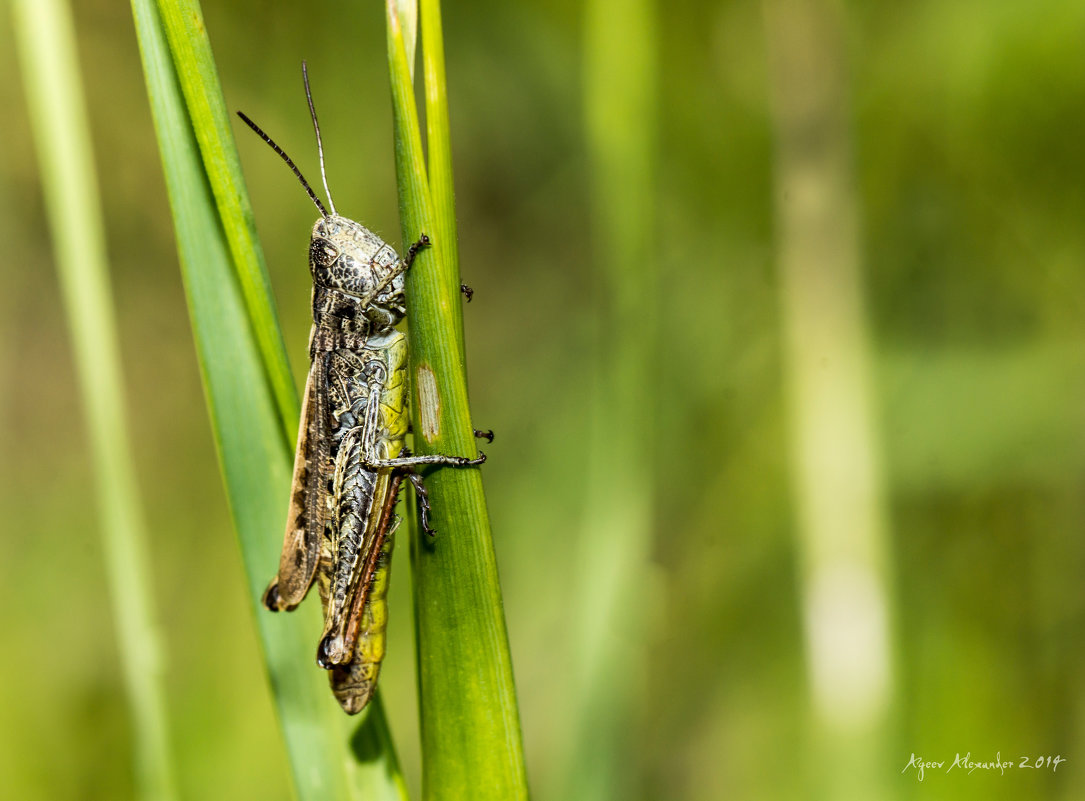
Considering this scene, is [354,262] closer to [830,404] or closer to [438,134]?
[438,134]

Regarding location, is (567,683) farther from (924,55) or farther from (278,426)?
(924,55)

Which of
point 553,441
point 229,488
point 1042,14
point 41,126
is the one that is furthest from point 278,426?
point 1042,14

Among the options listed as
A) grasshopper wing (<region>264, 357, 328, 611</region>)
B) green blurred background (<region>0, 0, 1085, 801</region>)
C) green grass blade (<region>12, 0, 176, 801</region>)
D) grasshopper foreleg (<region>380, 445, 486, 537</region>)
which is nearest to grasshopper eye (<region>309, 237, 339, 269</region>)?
grasshopper wing (<region>264, 357, 328, 611</region>)

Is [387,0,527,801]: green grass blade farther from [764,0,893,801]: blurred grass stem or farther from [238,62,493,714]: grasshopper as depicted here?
[764,0,893,801]: blurred grass stem

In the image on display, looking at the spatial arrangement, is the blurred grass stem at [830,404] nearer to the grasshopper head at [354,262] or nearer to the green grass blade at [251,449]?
the green grass blade at [251,449]

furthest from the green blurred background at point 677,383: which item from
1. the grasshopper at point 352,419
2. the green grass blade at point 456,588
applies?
the green grass blade at point 456,588

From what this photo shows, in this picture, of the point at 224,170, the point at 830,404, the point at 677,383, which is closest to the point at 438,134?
the point at 224,170
